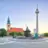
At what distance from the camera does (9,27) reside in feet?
41.9

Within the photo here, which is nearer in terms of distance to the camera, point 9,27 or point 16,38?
point 9,27

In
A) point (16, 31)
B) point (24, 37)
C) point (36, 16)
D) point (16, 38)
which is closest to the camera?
point (16, 31)

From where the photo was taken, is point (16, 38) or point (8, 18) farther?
point (16, 38)

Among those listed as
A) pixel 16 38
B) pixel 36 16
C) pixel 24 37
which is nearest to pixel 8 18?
pixel 16 38

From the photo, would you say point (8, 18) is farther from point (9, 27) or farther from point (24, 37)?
point (24, 37)

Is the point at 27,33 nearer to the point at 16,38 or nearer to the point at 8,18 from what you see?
the point at 16,38

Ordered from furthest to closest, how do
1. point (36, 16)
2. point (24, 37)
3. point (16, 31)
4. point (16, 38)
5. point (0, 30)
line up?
point (36, 16), point (24, 37), point (16, 38), point (16, 31), point (0, 30)

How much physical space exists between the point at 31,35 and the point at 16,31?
4.88 meters

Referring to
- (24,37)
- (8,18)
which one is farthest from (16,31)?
(24,37)

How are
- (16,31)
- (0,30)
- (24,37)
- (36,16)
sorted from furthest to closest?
(36,16) → (24,37) → (16,31) → (0,30)

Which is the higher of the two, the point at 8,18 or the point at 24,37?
the point at 8,18

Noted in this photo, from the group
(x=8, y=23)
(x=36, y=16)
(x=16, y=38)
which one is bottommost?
(x=16, y=38)

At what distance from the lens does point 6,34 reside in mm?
10391

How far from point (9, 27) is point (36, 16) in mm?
5726
